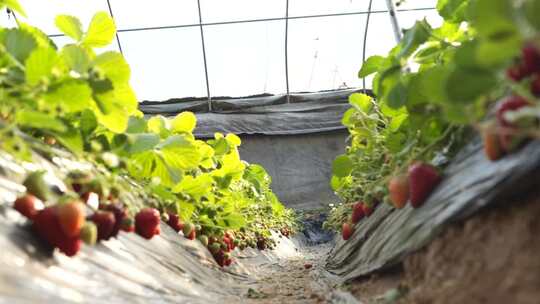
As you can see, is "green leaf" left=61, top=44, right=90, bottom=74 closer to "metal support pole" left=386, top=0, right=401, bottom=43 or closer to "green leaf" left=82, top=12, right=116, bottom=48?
"green leaf" left=82, top=12, right=116, bottom=48

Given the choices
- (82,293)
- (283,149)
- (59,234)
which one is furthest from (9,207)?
(283,149)

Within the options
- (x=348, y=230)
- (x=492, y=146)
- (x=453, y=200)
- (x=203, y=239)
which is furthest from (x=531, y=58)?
(x=203, y=239)

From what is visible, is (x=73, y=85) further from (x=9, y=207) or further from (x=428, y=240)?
(x=428, y=240)

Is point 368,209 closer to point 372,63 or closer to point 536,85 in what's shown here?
point 372,63

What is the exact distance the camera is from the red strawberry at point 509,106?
32.3 inches

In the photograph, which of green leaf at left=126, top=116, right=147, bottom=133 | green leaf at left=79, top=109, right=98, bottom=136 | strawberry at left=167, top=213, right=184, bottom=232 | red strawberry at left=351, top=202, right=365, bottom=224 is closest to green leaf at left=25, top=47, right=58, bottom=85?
green leaf at left=79, top=109, right=98, bottom=136

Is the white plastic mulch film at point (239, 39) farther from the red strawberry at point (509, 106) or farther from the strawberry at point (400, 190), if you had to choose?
the red strawberry at point (509, 106)

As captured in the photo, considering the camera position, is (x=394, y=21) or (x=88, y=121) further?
(x=394, y=21)

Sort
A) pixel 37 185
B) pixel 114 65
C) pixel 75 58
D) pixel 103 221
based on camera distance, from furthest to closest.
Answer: pixel 114 65
pixel 75 58
pixel 103 221
pixel 37 185

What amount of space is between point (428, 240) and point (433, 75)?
34 centimetres

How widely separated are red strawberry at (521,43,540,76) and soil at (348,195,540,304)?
0.66ft

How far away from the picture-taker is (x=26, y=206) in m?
1.02

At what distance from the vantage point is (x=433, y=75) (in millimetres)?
980

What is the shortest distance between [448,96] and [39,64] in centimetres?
86
